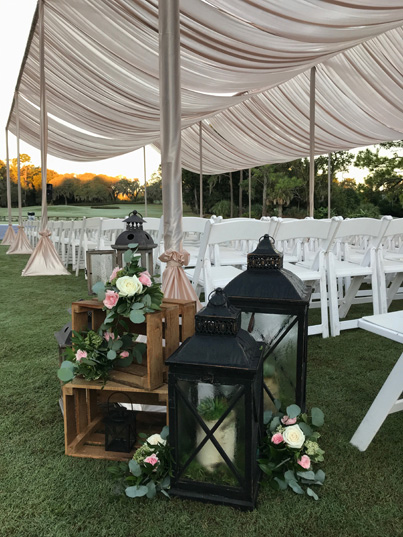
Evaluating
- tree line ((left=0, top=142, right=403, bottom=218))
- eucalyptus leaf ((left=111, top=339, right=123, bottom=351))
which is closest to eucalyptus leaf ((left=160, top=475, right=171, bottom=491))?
eucalyptus leaf ((left=111, top=339, right=123, bottom=351))

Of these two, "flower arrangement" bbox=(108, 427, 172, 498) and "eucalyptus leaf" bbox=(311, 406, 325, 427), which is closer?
"flower arrangement" bbox=(108, 427, 172, 498)

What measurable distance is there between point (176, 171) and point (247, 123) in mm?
7596

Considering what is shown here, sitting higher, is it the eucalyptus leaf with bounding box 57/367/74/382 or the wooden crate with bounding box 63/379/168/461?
the eucalyptus leaf with bounding box 57/367/74/382

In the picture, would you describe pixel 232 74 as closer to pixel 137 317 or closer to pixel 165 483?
pixel 137 317

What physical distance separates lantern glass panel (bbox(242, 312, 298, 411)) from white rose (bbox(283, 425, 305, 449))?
0.66 ft

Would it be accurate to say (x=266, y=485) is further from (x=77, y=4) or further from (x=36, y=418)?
(x=77, y=4)

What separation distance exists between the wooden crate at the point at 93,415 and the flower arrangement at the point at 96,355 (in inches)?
1.9

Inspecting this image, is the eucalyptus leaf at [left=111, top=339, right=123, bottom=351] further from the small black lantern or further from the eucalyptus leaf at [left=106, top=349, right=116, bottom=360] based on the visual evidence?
the small black lantern

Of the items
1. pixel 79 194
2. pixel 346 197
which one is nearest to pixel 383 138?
pixel 79 194

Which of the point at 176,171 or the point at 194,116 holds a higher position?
the point at 194,116

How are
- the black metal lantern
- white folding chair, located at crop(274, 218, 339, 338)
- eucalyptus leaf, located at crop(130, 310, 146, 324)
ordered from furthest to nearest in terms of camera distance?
white folding chair, located at crop(274, 218, 339, 338)
the black metal lantern
eucalyptus leaf, located at crop(130, 310, 146, 324)

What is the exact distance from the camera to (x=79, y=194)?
50.7 ft

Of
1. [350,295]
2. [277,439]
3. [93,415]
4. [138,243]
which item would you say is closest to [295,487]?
[277,439]

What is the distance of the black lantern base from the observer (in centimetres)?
129
